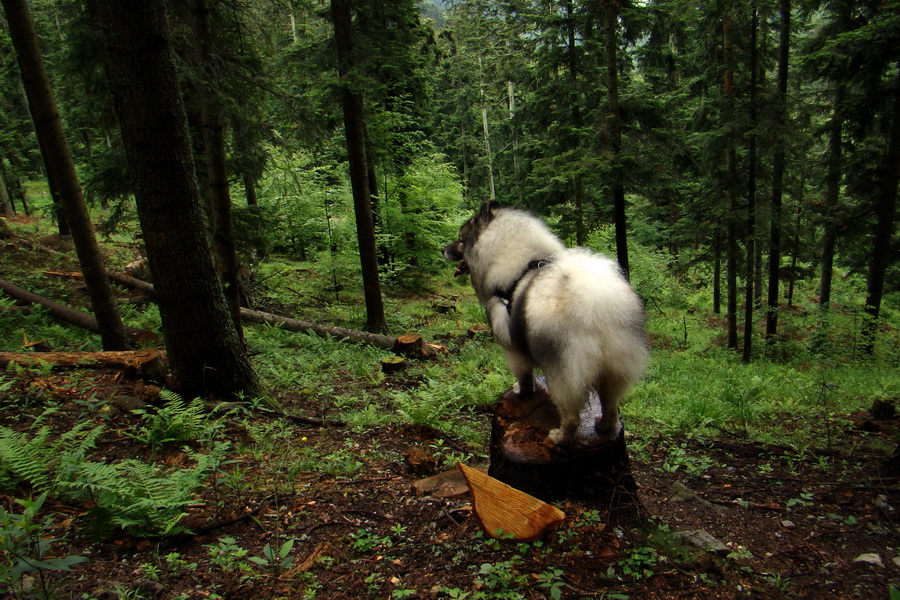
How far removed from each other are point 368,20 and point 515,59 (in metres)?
12.8

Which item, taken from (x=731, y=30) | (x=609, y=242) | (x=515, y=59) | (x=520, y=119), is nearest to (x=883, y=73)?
(x=731, y=30)

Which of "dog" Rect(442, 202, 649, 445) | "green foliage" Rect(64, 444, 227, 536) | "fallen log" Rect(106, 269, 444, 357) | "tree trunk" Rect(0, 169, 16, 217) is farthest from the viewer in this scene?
"tree trunk" Rect(0, 169, 16, 217)

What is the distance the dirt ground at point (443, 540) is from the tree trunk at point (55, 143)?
7.40ft

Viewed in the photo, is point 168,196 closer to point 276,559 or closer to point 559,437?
point 276,559

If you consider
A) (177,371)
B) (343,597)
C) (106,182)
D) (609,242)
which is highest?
(106,182)

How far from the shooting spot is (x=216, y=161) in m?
7.12

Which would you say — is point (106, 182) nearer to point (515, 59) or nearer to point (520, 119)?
point (520, 119)

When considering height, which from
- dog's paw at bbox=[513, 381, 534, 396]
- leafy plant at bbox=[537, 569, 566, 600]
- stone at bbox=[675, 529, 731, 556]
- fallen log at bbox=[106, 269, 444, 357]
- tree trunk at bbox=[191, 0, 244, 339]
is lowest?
fallen log at bbox=[106, 269, 444, 357]

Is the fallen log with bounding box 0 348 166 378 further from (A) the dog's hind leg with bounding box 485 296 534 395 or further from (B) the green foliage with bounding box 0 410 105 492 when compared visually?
(A) the dog's hind leg with bounding box 485 296 534 395

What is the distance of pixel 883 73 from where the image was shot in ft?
37.9

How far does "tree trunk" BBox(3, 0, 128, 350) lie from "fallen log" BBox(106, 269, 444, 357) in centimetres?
423

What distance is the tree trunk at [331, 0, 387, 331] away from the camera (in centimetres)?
990

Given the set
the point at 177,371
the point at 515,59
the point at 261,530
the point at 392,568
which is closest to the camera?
the point at 392,568

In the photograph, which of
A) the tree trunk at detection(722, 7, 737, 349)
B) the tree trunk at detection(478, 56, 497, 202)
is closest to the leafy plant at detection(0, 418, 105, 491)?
the tree trunk at detection(722, 7, 737, 349)
